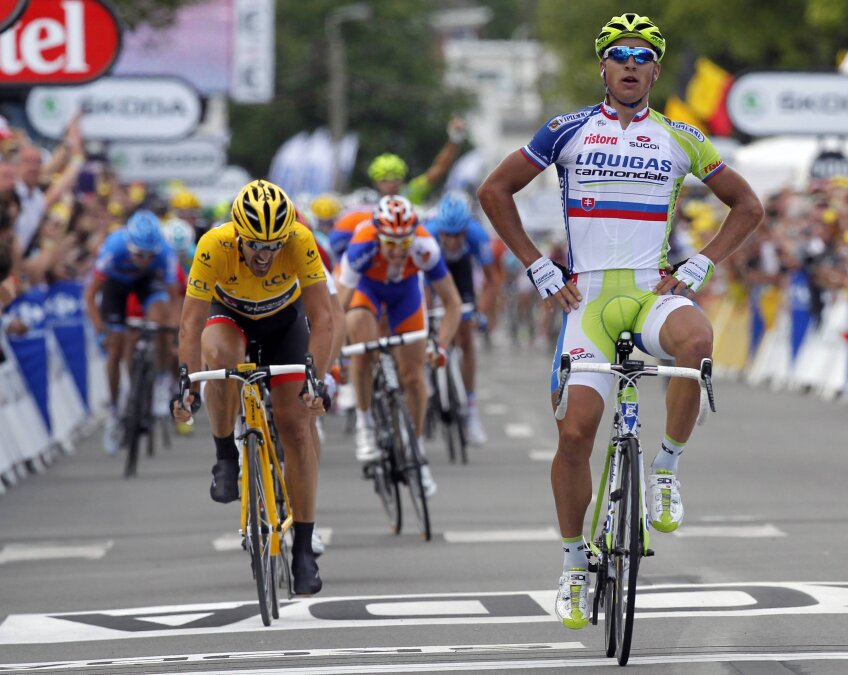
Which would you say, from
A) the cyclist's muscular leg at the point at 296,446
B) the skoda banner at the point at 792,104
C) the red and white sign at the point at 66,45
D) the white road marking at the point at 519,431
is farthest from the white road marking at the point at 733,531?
the skoda banner at the point at 792,104

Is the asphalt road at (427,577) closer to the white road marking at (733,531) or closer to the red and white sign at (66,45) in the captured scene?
the white road marking at (733,531)

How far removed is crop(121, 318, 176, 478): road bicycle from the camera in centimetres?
1560

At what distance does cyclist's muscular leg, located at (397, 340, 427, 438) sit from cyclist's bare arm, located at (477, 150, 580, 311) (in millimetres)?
4757

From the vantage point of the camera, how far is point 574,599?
25.2 ft

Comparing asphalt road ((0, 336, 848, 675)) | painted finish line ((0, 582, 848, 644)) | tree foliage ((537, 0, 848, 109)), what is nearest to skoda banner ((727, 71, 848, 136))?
asphalt road ((0, 336, 848, 675))

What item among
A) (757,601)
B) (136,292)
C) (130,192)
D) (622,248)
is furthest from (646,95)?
(130,192)

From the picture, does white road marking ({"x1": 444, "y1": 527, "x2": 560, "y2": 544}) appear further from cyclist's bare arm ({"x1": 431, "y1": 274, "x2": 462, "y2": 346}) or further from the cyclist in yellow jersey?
the cyclist in yellow jersey

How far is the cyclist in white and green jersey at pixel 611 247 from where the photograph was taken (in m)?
7.72

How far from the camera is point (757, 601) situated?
28.7 feet

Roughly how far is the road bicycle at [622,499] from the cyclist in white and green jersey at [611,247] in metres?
0.09

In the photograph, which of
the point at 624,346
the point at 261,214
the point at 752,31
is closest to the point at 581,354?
the point at 624,346

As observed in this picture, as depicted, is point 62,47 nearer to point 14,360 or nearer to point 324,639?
point 14,360

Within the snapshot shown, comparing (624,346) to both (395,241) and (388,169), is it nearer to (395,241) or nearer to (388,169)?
(395,241)

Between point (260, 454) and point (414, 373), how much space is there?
398 cm
